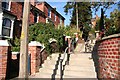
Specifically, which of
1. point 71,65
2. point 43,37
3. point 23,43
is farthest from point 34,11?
point 23,43

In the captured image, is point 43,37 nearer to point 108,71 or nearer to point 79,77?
point 79,77

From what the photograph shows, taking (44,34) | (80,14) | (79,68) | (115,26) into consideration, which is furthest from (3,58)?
(80,14)

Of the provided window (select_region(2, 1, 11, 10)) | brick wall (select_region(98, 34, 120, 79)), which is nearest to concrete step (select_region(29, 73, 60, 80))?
brick wall (select_region(98, 34, 120, 79))

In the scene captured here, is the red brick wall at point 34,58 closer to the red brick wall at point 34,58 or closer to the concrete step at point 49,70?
the red brick wall at point 34,58

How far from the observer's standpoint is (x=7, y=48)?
29.8ft

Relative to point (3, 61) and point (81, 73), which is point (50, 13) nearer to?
point (81, 73)

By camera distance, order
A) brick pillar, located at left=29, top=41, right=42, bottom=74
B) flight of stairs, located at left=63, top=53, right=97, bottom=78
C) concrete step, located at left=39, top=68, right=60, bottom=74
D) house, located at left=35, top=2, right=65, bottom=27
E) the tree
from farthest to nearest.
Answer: the tree, house, located at left=35, top=2, right=65, bottom=27, brick pillar, located at left=29, top=41, right=42, bottom=74, concrete step, located at left=39, top=68, right=60, bottom=74, flight of stairs, located at left=63, top=53, right=97, bottom=78

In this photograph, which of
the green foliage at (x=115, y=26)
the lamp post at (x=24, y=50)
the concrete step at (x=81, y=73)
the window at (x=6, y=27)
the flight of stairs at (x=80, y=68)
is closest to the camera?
the lamp post at (x=24, y=50)

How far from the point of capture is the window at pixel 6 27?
18.5 m

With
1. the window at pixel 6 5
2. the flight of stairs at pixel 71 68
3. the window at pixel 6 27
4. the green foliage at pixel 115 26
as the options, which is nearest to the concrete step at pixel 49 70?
the flight of stairs at pixel 71 68

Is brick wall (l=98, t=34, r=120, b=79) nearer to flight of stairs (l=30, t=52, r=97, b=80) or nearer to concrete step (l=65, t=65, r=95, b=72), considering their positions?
flight of stairs (l=30, t=52, r=97, b=80)

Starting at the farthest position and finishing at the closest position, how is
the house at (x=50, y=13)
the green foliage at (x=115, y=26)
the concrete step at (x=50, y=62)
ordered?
the house at (x=50, y=13), the concrete step at (x=50, y=62), the green foliage at (x=115, y=26)

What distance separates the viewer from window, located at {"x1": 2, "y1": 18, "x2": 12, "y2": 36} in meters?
A: 18.5

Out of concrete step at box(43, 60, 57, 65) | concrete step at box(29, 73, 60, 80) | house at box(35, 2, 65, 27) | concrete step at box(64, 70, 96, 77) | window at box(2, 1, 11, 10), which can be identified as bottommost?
concrete step at box(29, 73, 60, 80)
